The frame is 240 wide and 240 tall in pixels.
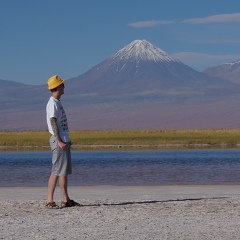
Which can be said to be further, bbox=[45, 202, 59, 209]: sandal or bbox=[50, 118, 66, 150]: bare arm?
bbox=[50, 118, 66, 150]: bare arm

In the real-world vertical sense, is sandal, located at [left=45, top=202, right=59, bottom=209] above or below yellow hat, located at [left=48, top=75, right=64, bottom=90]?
below

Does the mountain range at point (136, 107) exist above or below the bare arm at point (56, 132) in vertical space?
above

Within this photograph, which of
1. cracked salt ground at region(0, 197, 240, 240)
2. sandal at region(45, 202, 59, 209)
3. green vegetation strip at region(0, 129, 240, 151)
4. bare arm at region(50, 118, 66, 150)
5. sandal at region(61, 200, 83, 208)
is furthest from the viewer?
green vegetation strip at region(0, 129, 240, 151)

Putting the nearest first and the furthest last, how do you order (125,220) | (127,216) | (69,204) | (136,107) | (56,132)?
(125,220), (127,216), (56,132), (69,204), (136,107)

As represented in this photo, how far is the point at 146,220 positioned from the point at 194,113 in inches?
5401

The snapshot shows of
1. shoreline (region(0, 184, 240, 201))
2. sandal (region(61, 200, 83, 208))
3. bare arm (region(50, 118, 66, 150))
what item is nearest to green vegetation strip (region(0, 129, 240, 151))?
shoreline (region(0, 184, 240, 201))

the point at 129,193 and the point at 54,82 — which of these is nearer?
the point at 54,82

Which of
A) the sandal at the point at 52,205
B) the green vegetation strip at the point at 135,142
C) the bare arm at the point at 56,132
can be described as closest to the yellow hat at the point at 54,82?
the bare arm at the point at 56,132

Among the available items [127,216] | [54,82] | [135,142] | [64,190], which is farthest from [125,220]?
[135,142]

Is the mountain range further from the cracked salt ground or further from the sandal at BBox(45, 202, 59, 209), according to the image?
the sandal at BBox(45, 202, 59, 209)

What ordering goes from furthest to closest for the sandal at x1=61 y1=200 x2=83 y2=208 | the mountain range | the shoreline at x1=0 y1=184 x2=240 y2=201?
the mountain range → the shoreline at x1=0 y1=184 x2=240 y2=201 → the sandal at x1=61 y1=200 x2=83 y2=208

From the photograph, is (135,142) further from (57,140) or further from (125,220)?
(125,220)

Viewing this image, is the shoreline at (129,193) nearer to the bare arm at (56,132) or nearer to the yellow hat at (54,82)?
the bare arm at (56,132)

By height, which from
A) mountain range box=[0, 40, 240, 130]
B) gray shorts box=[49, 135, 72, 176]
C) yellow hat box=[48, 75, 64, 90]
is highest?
mountain range box=[0, 40, 240, 130]
